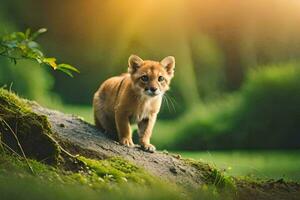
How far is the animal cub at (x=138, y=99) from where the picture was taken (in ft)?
12.8

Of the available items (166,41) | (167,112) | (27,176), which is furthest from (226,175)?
(27,176)

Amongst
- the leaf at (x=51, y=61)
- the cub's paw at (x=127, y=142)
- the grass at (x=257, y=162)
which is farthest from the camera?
the grass at (x=257, y=162)

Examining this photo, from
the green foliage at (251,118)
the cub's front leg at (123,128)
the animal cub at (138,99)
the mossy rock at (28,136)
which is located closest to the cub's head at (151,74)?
the animal cub at (138,99)

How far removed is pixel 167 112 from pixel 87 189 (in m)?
1.35

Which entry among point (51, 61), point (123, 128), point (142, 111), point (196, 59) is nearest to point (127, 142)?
point (123, 128)

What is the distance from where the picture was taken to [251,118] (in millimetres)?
4324

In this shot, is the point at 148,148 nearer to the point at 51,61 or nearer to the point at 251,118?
the point at 251,118

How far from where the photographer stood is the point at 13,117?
3127mm

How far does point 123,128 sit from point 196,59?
809mm

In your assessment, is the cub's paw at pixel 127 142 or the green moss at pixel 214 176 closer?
the green moss at pixel 214 176

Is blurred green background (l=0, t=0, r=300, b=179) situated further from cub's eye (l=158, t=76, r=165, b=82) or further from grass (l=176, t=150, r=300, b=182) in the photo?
cub's eye (l=158, t=76, r=165, b=82)

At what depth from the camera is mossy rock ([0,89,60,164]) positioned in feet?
10.1

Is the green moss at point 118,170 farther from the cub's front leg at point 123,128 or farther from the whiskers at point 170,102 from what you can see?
the whiskers at point 170,102

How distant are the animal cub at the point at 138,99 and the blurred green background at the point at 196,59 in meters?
0.27
